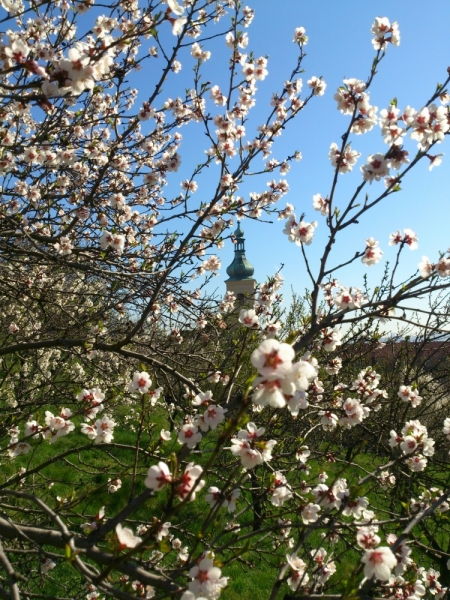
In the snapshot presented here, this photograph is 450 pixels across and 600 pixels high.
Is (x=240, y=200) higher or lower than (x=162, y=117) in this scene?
lower

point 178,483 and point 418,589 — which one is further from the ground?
point 178,483

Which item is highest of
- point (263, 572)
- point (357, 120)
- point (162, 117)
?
point (162, 117)

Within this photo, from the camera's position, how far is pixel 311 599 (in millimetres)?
1495

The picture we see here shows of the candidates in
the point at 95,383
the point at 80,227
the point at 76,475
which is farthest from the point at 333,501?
the point at 76,475

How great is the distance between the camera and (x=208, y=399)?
2.23 meters

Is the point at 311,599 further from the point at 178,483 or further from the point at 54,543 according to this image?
the point at 54,543

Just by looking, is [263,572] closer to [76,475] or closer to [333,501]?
[76,475]

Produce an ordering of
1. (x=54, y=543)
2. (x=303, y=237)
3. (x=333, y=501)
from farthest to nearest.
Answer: (x=303, y=237) → (x=333, y=501) → (x=54, y=543)

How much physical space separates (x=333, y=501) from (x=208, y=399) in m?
0.85

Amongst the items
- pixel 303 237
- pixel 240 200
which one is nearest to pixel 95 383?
pixel 240 200

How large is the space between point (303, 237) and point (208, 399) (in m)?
1.49

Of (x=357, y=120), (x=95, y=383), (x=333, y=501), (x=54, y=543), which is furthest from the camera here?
(x=95, y=383)

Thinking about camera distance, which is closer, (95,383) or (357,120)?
(357,120)

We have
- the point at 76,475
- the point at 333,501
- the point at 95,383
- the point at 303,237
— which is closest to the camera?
the point at 333,501
